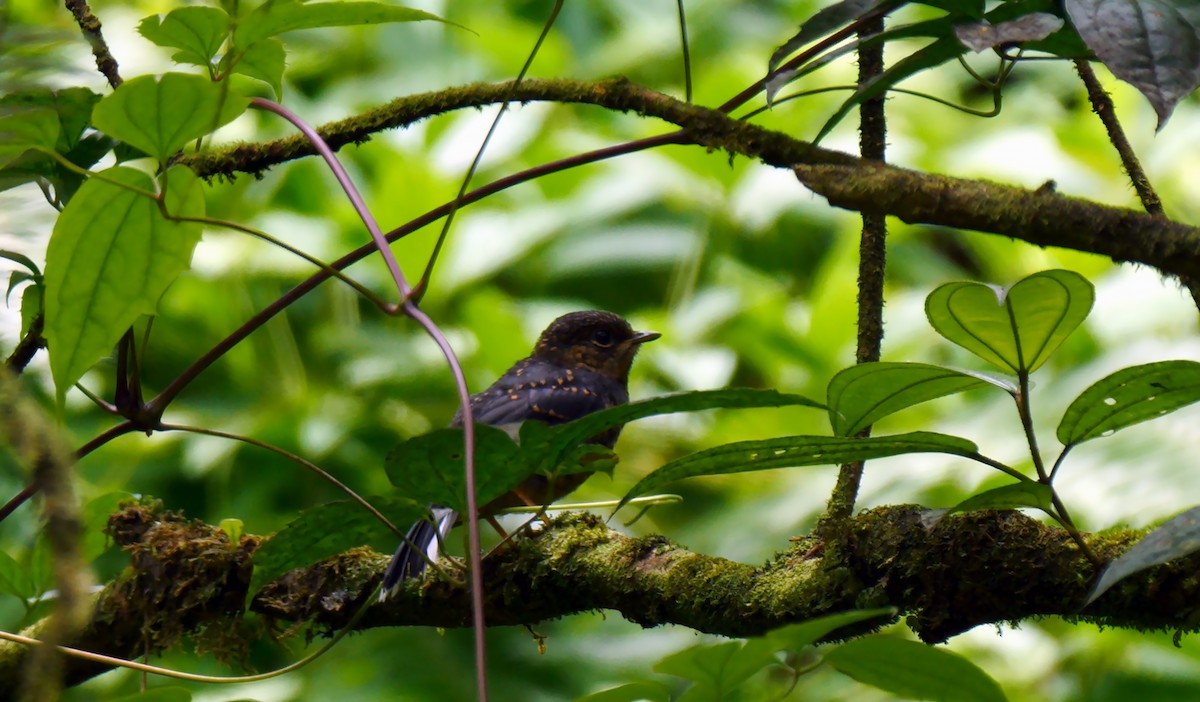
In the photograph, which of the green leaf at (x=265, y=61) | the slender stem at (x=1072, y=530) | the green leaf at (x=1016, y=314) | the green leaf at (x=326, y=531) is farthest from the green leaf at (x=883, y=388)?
the green leaf at (x=265, y=61)

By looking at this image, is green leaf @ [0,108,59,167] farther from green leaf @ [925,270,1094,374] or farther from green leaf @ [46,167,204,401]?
green leaf @ [925,270,1094,374]

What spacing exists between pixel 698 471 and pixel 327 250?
372 cm

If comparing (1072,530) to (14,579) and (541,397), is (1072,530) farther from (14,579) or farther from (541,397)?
(541,397)

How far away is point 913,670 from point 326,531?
783 millimetres

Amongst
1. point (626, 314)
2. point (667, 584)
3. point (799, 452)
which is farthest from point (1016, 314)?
point (626, 314)

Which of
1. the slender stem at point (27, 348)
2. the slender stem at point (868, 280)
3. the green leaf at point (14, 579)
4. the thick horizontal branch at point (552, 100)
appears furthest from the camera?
the green leaf at point (14, 579)

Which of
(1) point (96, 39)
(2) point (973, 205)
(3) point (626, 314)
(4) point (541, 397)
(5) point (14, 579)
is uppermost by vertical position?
(3) point (626, 314)

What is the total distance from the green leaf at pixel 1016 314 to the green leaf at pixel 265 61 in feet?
3.15

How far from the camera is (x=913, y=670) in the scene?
3.24ft

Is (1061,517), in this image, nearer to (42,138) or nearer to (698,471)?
(698,471)

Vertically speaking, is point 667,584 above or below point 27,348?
below

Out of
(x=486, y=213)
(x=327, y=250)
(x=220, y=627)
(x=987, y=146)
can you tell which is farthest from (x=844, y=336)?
(x=220, y=627)

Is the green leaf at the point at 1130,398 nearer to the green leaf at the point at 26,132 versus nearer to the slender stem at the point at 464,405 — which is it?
the slender stem at the point at 464,405

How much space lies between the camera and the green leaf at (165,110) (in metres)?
1.36
